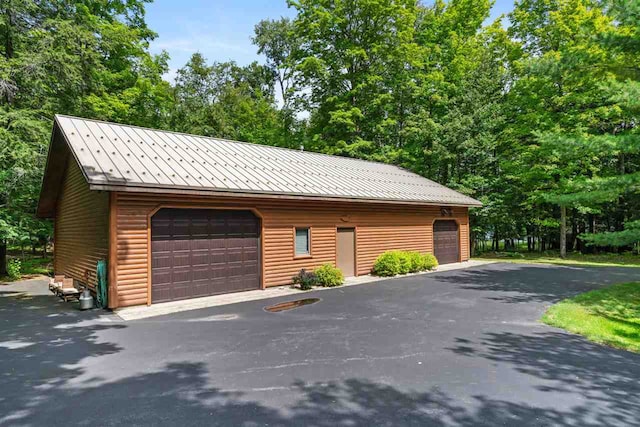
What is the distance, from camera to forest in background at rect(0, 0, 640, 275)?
46.9 ft

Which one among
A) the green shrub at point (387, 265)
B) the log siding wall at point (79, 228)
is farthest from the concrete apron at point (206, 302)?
the log siding wall at point (79, 228)

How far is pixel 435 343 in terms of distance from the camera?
5625 mm

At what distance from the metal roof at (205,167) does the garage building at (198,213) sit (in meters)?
0.04

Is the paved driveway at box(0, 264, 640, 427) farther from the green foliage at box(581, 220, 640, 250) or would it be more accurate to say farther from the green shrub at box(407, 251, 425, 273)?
the green shrub at box(407, 251, 425, 273)

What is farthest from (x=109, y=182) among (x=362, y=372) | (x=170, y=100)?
(x=170, y=100)

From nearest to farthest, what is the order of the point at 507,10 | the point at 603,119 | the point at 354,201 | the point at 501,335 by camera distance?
the point at 501,335, the point at 354,201, the point at 603,119, the point at 507,10

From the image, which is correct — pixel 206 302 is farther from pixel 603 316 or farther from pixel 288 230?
pixel 603 316

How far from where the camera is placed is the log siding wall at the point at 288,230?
8.01 metres

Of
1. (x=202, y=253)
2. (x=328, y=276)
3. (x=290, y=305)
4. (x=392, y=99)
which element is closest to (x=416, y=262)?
(x=328, y=276)

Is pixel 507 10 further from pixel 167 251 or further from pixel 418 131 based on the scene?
pixel 167 251

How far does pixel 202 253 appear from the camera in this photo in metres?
9.20

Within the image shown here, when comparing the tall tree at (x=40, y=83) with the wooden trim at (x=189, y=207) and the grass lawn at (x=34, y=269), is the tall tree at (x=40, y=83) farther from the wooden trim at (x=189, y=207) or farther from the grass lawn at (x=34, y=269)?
the wooden trim at (x=189, y=207)

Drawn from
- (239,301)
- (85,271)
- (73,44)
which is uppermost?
(73,44)

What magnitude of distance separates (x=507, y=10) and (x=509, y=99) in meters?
6.21
